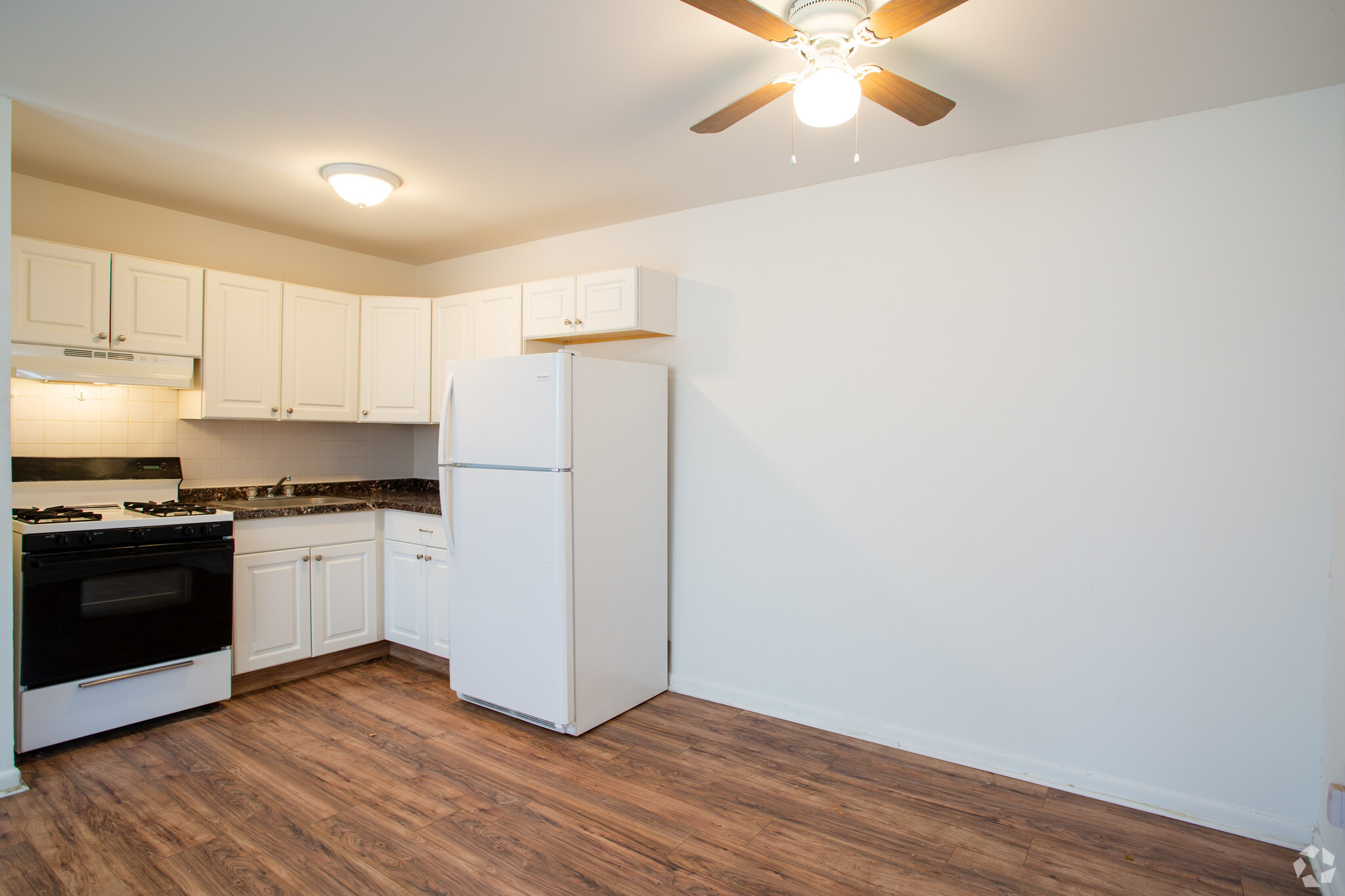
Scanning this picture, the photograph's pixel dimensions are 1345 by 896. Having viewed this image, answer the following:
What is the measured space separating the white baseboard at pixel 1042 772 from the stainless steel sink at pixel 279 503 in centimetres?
218

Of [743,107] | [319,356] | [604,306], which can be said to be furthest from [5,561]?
[743,107]

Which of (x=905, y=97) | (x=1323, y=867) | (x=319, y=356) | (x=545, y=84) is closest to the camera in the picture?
(x=905, y=97)

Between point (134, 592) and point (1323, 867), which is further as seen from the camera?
point (134, 592)

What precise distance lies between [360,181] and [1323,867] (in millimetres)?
3930

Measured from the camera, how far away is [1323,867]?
6.40 feet

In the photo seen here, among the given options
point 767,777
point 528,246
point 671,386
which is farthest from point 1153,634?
point 528,246

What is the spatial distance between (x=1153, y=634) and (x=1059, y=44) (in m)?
1.85

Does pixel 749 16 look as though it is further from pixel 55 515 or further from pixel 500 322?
pixel 55 515

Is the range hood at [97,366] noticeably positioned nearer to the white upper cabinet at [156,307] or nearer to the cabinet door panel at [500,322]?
the white upper cabinet at [156,307]

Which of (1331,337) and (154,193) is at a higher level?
(154,193)

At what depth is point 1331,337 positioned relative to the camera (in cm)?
208

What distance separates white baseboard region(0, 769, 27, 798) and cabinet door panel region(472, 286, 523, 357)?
2404mm

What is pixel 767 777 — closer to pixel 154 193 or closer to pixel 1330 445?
pixel 1330 445

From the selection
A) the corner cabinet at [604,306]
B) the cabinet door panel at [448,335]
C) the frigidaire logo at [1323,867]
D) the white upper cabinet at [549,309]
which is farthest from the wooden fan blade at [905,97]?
the cabinet door panel at [448,335]
